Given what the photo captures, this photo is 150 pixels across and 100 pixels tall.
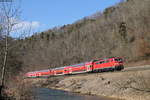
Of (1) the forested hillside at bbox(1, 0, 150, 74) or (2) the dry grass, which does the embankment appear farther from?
(1) the forested hillside at bbox(1, 0, 150, 74)

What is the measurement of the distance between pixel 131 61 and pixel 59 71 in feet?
69.1

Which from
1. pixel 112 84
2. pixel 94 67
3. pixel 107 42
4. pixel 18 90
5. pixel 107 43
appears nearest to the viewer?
pixel 18 90

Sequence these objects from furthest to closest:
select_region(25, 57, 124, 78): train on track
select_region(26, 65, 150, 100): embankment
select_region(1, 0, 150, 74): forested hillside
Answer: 1. select_region(1, 0, 150, 74): forested hillside
2. select_region(25, 57, 124, 78): train on track
3. select_region(26, 65, 150, 100): embankment

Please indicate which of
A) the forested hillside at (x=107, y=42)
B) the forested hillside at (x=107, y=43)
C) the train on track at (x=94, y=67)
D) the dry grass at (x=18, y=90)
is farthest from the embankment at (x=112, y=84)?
the forested hillside at (x=107, y=42)

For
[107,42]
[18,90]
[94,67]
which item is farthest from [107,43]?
[18,90]

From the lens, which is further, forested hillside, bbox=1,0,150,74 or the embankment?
forested hillside, bbox=1,0,150,74

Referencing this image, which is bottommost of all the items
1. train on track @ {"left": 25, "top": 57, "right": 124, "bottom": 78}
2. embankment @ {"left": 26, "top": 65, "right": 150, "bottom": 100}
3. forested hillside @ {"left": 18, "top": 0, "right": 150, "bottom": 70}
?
embankment @ {"left": 26, "top": 65, "right": 150, "bottom": 100}

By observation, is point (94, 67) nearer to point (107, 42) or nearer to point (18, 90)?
point (18, 90)

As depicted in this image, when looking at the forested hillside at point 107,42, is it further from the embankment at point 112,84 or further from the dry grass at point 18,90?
the embankment at point 112,84

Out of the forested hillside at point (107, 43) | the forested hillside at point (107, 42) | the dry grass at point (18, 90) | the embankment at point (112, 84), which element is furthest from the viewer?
the forested hillside at point (107, 42)

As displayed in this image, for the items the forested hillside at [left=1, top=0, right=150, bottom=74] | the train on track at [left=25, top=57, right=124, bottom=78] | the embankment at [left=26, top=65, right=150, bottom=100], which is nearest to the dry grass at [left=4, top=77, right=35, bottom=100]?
the forested hillside at [left=1, top=0, right=150, bottom=74]

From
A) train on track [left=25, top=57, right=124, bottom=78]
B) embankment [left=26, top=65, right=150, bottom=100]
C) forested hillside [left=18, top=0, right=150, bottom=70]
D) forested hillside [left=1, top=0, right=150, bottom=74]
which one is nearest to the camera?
embankment [left=26, top=65, right=150, bottom=100]

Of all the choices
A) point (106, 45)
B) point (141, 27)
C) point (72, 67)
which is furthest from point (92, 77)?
point (106, 45)

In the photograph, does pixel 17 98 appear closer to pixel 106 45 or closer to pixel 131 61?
pixel 131 61
